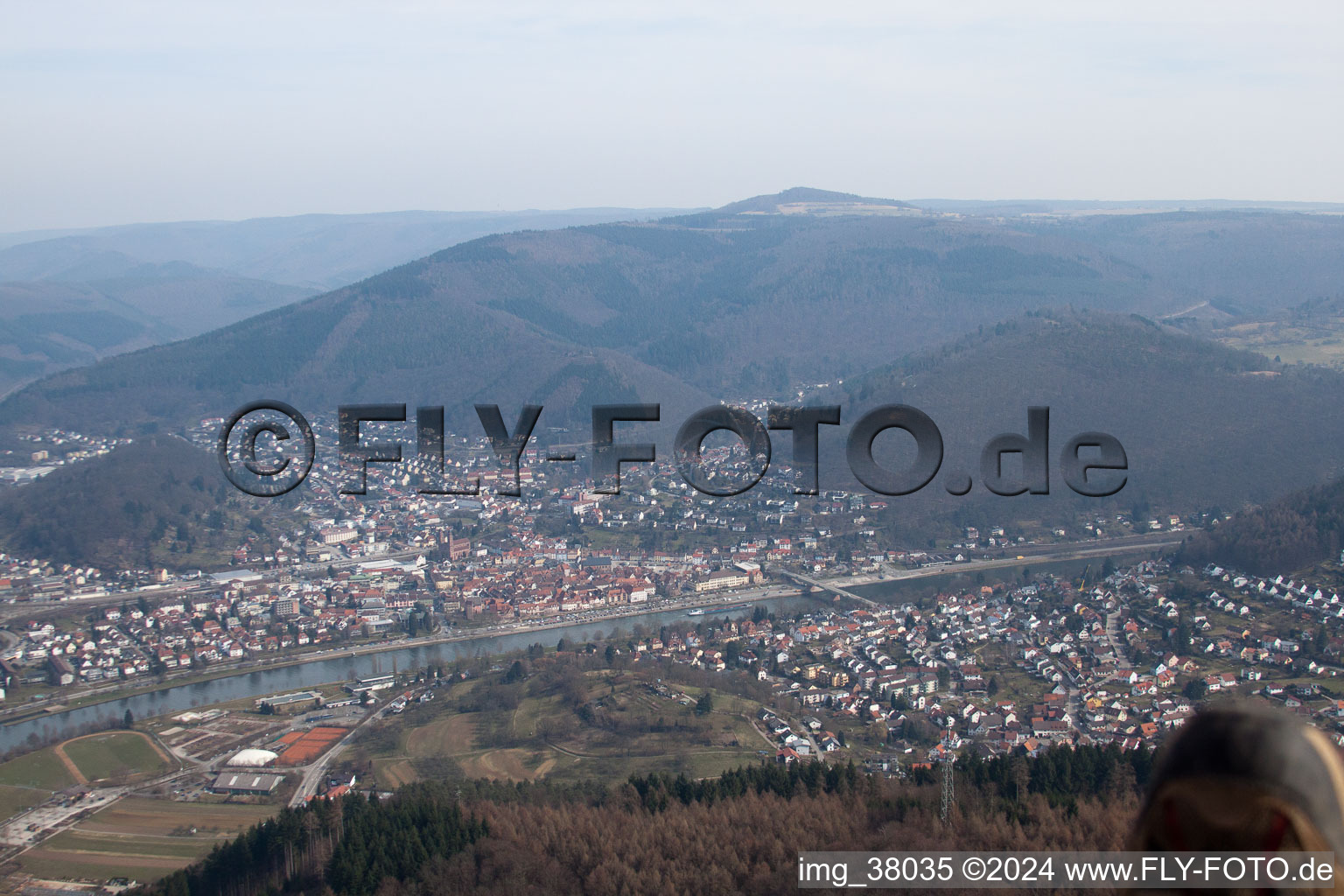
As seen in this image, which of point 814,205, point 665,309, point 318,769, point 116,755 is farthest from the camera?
point 814,205

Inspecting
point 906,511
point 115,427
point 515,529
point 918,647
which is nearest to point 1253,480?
point 906,511

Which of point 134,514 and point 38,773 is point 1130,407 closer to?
point 134,514

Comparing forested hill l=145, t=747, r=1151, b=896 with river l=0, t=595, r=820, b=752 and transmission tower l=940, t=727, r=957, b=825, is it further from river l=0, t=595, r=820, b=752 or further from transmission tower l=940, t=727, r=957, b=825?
river l=0, t=595, r=820, b=752

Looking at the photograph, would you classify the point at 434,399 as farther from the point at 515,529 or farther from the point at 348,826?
the point at 348,826

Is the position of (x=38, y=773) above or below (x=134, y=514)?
below

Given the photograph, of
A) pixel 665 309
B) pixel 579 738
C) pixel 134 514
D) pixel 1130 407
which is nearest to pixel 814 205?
pixel 665 309

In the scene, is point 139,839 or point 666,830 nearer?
point 666,830
